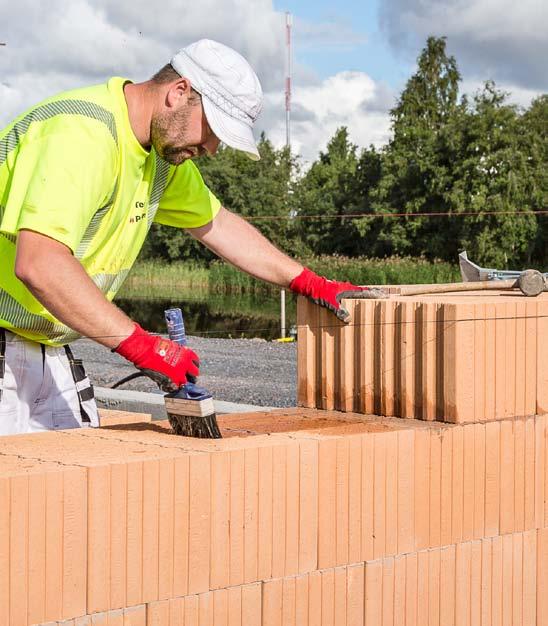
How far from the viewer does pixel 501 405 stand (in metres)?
3.68

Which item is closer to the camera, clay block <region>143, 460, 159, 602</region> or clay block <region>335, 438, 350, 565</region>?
clay block <region>143, 460, 159, 602</region>

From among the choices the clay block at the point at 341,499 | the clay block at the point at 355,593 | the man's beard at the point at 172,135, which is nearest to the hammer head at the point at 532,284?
the clay block at the point at 341,499

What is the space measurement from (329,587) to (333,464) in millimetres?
373

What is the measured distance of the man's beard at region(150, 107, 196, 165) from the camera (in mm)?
3244

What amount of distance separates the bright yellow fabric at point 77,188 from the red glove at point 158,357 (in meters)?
0.31

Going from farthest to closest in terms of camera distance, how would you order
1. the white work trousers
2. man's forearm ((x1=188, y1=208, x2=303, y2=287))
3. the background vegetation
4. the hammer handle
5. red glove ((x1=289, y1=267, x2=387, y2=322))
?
the background vegetation, the hammer handle, man's forearm ((x1=188, y1=208, x2=303, y2=287)), red glove ((x1=289, y1=267, x2=387, y2=322)), the white work trousers

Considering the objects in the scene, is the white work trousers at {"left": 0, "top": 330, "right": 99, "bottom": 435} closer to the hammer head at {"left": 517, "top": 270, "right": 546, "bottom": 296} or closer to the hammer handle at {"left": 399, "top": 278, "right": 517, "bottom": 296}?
the hammer handle at {"left": 399, "top": 278, "right": 517, "bottom": 296}

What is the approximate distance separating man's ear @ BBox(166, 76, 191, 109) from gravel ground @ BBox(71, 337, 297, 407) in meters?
7.10

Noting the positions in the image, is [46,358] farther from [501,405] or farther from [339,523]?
[501,405]

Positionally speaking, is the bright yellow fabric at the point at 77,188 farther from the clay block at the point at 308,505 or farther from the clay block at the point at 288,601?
the clay block at the point at 288,601

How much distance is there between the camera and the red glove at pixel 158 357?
9.95 feet

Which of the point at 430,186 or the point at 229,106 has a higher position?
the point at 430,186

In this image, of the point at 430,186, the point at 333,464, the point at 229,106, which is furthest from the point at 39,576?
the point at 430,186

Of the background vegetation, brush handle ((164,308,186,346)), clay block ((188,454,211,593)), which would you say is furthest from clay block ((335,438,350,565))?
the background vegetation
